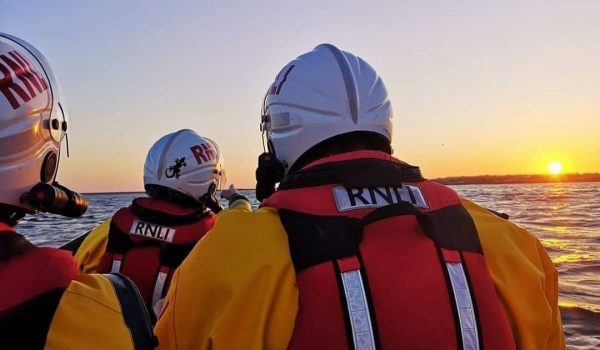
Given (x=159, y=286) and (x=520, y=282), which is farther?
(x=159, y=286)

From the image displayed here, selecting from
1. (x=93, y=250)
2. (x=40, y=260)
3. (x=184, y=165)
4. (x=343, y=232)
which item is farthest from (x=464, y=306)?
(x=184, y=165)

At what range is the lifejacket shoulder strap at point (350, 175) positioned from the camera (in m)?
2.09

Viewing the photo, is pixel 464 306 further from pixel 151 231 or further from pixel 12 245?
pixel 151 231

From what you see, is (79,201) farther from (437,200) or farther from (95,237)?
(95,237)

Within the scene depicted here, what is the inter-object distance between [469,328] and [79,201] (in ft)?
4.54

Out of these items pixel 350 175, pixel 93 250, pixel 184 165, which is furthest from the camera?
pixel 184 165

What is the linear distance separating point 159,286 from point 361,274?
2653 mm

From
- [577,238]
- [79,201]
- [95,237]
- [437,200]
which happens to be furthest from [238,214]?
[577,238]

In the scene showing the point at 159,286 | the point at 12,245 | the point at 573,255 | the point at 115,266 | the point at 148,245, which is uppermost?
the point at 12,245

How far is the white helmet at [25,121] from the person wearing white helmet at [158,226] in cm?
196

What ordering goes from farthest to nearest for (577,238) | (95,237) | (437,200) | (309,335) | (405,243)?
(577,238) → (95,237) → (437,200) → (405,243) → (309,335)

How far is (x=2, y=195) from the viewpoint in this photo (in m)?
1.86

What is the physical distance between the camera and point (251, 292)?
1875 mm

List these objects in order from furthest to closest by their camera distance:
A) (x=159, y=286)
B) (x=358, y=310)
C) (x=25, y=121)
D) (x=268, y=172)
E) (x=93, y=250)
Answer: (x=93, y=250)
(x=159, y=286)
(x=268, y=172)
(x=25, y=121)
(x=358, y=310)
